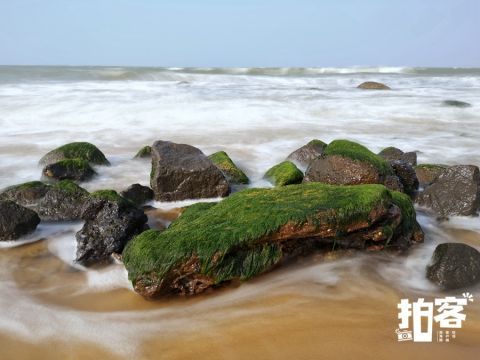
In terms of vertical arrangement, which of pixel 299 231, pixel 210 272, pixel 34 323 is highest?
pixel 299 231

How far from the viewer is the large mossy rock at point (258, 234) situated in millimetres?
2928

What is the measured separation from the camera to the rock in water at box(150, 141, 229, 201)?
4.76 m

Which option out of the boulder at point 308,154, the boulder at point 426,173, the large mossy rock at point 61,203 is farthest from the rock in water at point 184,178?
the boulder at point 426,173

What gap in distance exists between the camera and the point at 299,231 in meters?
3.17

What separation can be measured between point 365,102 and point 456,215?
1089 centimetres

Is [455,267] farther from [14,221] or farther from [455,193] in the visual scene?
[14,221]

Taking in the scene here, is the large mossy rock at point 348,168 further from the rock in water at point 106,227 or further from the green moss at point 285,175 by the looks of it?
the rock in water at point 106,227

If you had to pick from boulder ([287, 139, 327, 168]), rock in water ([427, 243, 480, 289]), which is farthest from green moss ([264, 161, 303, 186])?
rock in water ([427, 243, 480, 289])

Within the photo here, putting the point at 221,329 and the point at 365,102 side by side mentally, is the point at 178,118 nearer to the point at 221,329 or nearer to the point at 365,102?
the point at 365,102

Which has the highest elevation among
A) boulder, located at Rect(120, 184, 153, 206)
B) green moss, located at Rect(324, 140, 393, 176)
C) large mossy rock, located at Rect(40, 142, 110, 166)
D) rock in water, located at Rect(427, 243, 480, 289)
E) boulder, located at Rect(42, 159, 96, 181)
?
Answer: green moss, located at Rect(324, 140, 393, 176)

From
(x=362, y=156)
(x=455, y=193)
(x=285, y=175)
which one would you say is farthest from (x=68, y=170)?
(x=455, y=193)

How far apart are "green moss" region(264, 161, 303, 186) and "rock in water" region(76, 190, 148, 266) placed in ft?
6.21

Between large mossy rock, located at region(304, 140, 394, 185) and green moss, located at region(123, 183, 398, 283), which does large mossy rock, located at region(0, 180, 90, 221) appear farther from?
large mossy rock, located at region(304, 140, 394, 185)

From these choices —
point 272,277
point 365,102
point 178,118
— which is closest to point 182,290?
point 272,277
